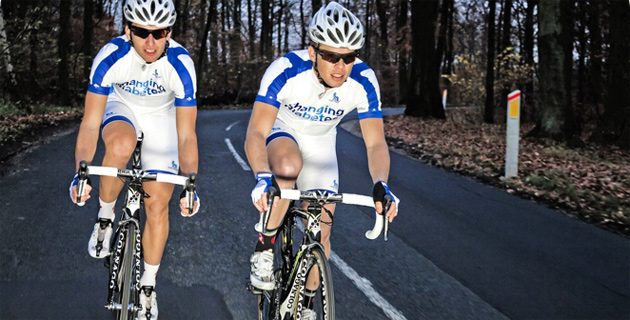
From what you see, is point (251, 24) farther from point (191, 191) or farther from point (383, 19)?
point (191, 191)

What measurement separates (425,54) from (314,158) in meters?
21.9

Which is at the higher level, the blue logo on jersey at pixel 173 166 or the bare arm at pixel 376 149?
the bare arm at pixel 376 149

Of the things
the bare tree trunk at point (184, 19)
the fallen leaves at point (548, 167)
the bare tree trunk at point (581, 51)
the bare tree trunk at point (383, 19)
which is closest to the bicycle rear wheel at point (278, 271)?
the fallen leaves at point (548, 167)

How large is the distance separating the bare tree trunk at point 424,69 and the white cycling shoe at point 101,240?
21.2 meters

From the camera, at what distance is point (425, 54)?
80.2ft

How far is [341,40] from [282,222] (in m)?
1.21

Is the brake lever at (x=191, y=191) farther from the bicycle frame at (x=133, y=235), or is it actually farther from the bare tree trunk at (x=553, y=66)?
the bare tree trunk at (x=553, y=66)

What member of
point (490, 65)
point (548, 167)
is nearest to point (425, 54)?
point (490, 65)

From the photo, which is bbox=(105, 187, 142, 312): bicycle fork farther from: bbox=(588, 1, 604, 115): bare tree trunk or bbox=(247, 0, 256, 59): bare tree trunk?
bbox=(247, 0, 256, 59): bare tree trunk

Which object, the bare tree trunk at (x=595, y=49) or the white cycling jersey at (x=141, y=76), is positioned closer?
the white cycling jersey at (x=141, y=76)

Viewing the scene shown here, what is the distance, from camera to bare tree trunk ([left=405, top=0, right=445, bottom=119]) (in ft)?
78.3

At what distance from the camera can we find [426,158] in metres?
13.1

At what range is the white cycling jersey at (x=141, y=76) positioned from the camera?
11.8 feet

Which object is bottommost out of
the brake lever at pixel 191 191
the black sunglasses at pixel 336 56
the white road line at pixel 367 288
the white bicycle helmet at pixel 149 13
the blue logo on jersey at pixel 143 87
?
the white road line at pixel 367 288
